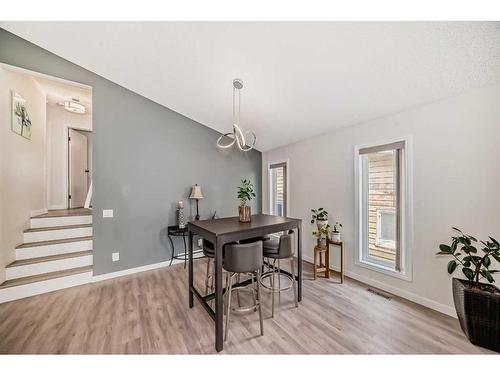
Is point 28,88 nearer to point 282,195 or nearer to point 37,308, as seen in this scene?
point 37,308

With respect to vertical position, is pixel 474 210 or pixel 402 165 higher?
pixel 402 165

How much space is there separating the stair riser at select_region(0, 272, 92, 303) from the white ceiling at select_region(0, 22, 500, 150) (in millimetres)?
2870

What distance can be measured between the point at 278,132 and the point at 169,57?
2.02 meters

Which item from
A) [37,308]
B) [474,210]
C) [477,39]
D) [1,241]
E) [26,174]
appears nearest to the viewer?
[477,39]

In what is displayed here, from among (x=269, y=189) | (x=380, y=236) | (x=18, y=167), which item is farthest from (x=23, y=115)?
(x=380, y=236)

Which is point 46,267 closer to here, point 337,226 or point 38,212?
point 38,212

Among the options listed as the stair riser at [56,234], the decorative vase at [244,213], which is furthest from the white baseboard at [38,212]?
the decorative vase at [244,213]

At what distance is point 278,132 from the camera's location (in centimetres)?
362

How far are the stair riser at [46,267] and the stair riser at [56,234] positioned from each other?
0.42m

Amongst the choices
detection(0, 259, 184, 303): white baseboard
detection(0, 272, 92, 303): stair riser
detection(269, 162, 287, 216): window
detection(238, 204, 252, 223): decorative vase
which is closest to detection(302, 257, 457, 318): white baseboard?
detection(269, 162, 287, 216): window

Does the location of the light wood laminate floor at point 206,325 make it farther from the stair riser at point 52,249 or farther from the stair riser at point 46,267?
the stair riser at point 52,249

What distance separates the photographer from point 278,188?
4426 mm

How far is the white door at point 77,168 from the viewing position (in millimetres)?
4508
